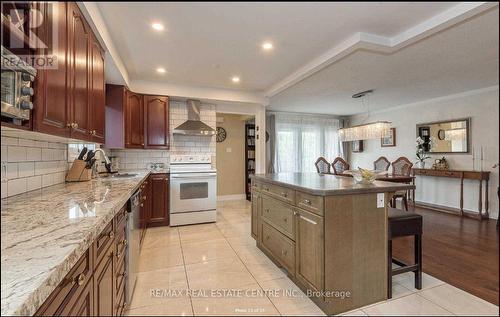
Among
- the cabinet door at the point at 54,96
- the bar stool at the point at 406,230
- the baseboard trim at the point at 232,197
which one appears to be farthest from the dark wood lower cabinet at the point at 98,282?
the baseboard trim at the point at 232,197

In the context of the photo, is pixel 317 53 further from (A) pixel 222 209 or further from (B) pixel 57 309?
(A) pixel 222 209

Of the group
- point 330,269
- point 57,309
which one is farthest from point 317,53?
point 330,269

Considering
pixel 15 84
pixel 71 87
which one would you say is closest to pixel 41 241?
pixel 15 84

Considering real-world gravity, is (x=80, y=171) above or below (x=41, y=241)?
above

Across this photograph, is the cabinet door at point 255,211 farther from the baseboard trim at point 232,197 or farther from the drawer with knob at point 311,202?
the baseboard trim at point 232,197

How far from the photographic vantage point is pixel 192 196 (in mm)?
3520

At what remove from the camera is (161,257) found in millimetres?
2377

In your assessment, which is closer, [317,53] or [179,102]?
[317,53]

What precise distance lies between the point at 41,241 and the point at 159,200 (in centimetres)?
283

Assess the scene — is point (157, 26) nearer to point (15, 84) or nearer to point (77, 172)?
point (15, 84)

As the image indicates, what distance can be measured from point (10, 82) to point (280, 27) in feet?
2.58

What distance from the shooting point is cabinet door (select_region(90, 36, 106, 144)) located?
1.25m

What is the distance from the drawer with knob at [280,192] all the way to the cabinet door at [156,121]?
2049mm

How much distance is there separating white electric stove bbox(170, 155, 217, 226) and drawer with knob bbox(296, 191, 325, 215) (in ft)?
6.75
